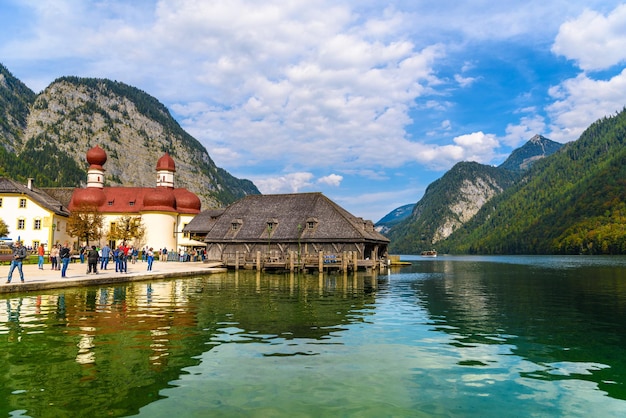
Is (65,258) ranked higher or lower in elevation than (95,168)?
lower

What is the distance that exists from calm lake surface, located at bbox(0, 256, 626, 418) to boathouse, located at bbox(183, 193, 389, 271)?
30331mm

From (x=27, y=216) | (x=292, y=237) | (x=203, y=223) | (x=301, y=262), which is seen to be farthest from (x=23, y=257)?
(x=27, y=216)

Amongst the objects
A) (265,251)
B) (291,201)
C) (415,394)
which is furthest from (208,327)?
(291,201)

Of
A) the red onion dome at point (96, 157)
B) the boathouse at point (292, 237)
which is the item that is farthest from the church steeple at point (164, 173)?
the boathouse at point (292, 237)

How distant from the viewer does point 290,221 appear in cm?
6103

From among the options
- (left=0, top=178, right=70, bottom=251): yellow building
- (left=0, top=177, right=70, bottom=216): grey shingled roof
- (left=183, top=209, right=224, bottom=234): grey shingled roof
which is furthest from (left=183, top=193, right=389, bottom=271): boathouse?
(left=0, top=177, right=70, bottom=216): grey shingled roof

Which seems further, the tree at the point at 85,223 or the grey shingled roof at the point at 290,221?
the tree at the point at 85,223

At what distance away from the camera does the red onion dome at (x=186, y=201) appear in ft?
286

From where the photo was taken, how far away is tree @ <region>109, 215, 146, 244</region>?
8000 cm

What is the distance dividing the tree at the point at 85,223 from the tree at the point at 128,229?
2687mm

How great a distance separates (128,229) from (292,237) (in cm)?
3655

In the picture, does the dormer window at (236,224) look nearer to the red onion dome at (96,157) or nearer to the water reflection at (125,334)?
the water reflection at (125,334)

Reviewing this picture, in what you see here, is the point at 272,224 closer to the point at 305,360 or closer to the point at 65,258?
the point at 65,258

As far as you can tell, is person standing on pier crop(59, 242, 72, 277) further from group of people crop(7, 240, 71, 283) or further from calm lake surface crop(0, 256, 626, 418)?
calm lake surface crop(0, 256, 626, 418)
